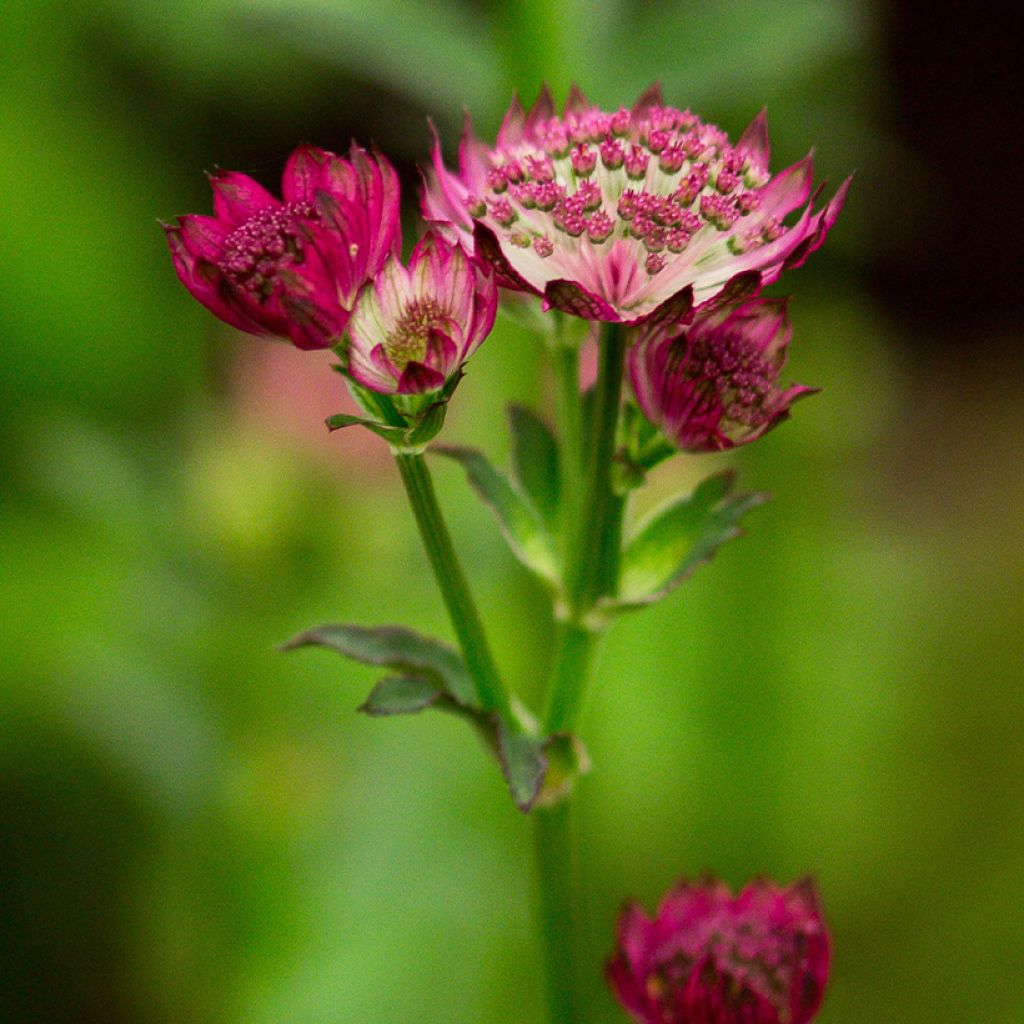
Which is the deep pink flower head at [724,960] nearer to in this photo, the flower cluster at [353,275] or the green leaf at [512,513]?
the green leaf at [512,513]

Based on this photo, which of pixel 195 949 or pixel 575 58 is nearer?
pixel 575 58

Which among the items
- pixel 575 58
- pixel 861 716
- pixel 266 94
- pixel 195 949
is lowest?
pixel 195 949

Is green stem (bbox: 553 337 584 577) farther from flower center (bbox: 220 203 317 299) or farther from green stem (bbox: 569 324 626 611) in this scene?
flower center (bbox: 220 203 317 299)

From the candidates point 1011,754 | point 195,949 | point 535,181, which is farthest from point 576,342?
point 1011,754

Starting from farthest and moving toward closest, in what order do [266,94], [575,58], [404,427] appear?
[266,94], [575,58], [404,427]

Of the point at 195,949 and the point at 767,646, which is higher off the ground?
the point at 767,646

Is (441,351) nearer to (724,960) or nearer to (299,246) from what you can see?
(299,246)

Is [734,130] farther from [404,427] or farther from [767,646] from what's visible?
[404,427]
